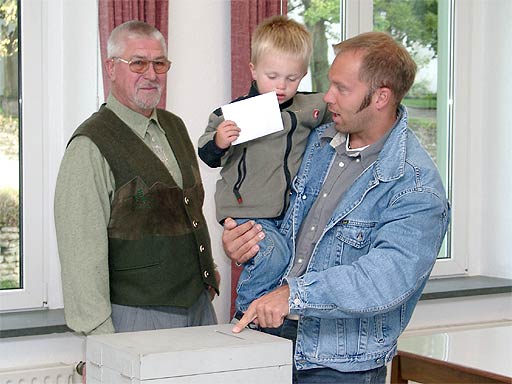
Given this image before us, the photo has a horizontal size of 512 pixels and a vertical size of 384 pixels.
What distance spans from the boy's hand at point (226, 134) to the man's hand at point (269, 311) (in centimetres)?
47

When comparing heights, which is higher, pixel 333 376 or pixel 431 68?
pixel 431 68

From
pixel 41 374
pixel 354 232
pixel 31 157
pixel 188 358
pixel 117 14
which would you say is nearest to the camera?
pixel 188 358

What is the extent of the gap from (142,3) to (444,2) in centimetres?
202

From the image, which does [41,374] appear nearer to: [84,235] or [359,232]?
[84,235]

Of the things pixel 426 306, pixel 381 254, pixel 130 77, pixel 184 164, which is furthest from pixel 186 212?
pixel 426 306

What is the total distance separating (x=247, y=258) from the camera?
7.19ft

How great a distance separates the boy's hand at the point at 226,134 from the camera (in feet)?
7.34

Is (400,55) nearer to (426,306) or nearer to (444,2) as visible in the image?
(426,306)

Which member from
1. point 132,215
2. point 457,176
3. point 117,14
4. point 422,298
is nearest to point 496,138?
point 457,176

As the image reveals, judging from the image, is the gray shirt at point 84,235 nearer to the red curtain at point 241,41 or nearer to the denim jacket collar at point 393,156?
the denim jacket collar at point 393,156

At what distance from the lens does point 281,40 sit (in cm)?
234

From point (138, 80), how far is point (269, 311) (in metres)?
1.06

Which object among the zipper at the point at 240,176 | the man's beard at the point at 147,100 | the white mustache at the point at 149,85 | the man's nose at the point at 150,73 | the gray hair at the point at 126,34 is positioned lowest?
the zipper at the point at 240,176

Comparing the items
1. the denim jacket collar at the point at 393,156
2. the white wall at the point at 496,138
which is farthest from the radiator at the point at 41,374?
the white wall at the point at 496,138
